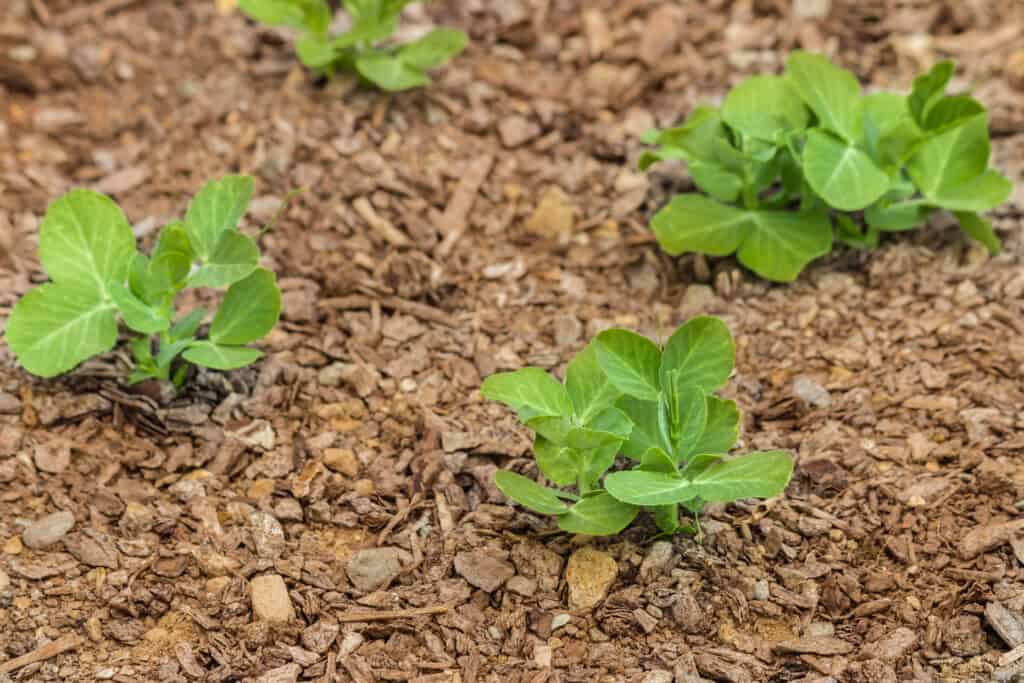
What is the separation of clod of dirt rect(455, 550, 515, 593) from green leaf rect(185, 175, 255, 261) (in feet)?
2.85

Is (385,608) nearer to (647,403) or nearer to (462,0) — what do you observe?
(647,403)

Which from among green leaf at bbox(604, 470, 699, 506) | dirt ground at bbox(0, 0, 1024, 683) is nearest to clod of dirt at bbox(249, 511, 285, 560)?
dirt ground at bbox(0, 0, 1024, 683)

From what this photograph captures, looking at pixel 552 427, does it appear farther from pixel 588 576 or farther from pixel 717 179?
pixel 717 179

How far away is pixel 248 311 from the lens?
2.55m

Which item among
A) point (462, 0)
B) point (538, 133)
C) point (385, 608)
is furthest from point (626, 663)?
point (462, 0)

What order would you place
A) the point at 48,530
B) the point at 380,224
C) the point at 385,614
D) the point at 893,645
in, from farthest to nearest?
1. the point at 380,224
2. the point at 48,530
3. the point at 385,614
4. the point at 893,645

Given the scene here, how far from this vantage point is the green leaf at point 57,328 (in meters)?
2.43

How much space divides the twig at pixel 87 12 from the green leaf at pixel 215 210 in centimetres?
139

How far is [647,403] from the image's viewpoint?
7.65ft

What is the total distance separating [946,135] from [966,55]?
0.80 meters

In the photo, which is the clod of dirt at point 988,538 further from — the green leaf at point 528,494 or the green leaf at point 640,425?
the green leaf at point 528,494

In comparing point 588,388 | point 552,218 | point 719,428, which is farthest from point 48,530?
point 552,218

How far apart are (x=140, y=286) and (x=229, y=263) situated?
196 mm

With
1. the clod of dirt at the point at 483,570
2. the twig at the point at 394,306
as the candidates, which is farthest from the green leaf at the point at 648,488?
the twig at the point at 394,306
